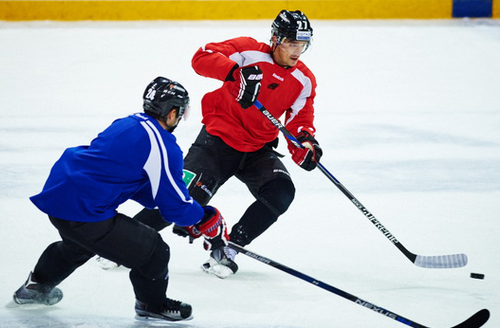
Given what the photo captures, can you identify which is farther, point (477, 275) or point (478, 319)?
point (477, 275)

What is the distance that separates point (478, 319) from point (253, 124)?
1276mm

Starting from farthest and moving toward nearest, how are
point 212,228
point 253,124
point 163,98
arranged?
point 253,124, point 212,228, point 163,98

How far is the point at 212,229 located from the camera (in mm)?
2736

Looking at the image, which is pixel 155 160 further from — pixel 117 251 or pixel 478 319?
pixel 478 319

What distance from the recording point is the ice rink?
117 inches

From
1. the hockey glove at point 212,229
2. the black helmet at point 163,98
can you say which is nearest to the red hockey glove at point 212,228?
the hockey glove at point 212,229

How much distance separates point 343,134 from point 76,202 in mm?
3074

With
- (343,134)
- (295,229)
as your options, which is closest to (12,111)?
(343,134)

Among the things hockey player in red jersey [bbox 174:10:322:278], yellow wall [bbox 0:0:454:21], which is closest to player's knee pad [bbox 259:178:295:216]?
hockey player in red jersey [bbox 174:10:322:278]

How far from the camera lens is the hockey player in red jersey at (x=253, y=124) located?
324 cm

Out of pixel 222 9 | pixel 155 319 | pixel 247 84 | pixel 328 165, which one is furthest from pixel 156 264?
pixel 222 9

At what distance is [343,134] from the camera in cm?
532

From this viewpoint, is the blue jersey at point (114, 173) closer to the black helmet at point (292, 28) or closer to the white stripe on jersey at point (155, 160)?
the white stripe on jersey at point (155, 160)

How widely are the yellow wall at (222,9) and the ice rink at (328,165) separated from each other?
13 cm
